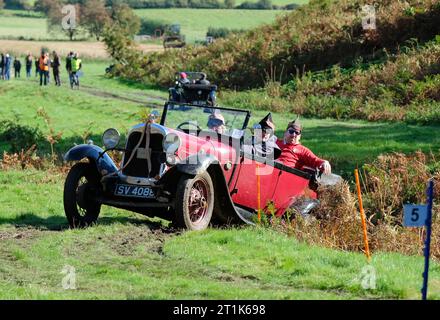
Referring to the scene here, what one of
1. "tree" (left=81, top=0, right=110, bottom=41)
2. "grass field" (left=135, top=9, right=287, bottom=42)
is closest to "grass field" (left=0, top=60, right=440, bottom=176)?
"tree" (left=81, top=0, right=110, bottom=41)

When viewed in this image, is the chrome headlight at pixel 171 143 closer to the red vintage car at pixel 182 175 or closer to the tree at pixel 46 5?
the red vintage car at pixel 182 175

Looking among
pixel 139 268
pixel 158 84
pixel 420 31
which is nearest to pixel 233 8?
pixel 158 84

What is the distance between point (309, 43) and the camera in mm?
40656

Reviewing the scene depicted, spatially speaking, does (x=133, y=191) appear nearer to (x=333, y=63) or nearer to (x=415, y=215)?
(x=415, y=215)

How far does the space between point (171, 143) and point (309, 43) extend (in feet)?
94.0

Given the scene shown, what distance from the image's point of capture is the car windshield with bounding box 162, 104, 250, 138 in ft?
46.5

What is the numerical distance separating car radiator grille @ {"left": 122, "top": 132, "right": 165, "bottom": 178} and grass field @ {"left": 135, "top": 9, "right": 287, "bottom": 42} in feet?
238

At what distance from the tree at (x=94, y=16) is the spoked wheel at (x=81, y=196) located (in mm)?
73936

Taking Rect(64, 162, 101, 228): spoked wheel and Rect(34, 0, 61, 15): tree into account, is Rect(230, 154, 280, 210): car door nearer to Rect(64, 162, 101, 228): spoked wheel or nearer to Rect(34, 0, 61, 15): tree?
Rect(64, 162, 101, 228): spoked wheel

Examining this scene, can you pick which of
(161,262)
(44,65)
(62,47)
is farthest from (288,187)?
(62,47)

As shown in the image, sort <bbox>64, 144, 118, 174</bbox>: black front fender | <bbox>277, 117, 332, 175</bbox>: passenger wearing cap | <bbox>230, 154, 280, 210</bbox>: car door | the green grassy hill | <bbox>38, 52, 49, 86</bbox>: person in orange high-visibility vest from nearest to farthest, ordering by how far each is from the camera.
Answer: <bbox>64, 144, 118, 174</bbox>: black front fender, <bbox>230, 154, 280, 210</bbox>: car door, <bbox>277, 117, 332, 175</bbox>: passenger wearing cap, the green grassy hill, <bbox>38, 52, 49, 86</bbox>: person in orange high-visibility vest

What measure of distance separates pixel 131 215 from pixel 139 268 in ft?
15.0

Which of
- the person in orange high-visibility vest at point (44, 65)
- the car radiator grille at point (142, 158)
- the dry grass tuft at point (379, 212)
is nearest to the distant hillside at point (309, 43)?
the person in orange high-visibility vest at point (44, 65)

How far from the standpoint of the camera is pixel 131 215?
49.1 ft
